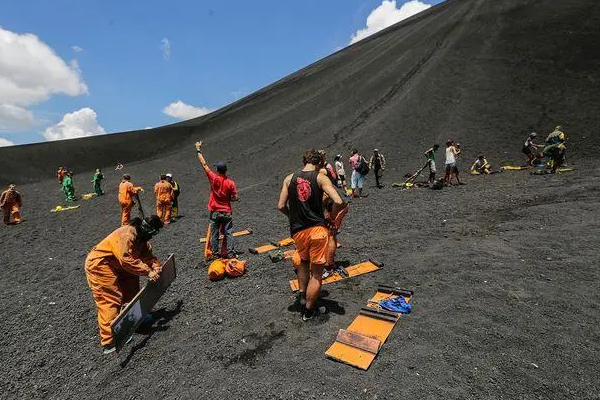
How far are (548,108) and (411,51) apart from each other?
52.5 ft

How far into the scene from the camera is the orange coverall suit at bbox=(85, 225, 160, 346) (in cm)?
442

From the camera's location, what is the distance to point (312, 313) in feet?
14.7

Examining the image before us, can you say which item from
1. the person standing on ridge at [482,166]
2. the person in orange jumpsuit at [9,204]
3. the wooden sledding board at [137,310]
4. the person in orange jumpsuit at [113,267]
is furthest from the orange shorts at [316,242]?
the person in orange jumpsuit at [9,204]

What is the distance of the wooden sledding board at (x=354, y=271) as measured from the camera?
219 inches

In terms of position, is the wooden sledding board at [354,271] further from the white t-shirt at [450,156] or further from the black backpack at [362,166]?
the white t-shirt at [450,156]

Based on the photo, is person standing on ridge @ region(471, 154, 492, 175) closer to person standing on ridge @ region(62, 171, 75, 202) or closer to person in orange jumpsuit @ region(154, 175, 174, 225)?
person in orange jumpsuit @ region(154, 175, 174, 225)

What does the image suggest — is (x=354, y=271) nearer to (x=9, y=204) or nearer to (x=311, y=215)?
(x=311, y=215)

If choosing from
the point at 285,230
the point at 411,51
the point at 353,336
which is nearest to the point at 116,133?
the point at 411,51

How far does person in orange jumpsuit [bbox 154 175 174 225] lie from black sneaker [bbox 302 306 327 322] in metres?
8.80

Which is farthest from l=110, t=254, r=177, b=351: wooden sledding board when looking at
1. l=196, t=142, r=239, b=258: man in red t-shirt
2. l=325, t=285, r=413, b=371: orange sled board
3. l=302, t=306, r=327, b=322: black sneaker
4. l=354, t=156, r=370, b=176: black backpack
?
l=354, t=156, r=370, b=176: black backpack

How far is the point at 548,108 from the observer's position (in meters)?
19.2

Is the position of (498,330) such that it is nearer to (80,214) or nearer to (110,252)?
(110,252)

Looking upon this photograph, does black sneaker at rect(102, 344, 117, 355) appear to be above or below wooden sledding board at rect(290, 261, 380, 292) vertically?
above

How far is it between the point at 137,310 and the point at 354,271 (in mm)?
3345
